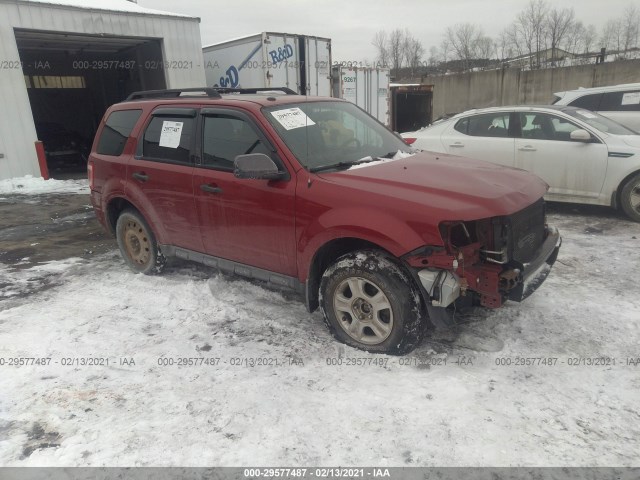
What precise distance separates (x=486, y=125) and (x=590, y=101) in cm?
292

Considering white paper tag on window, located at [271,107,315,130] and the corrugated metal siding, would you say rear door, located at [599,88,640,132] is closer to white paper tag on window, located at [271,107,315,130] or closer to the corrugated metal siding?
white paper tag on window, located at [271,107,315,130]

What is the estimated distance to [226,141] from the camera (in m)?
3.88

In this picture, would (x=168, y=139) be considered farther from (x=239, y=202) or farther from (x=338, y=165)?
(x=338, y=165)

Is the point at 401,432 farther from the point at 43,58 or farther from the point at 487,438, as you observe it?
the point at 43,58

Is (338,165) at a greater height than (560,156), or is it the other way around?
(338,165)

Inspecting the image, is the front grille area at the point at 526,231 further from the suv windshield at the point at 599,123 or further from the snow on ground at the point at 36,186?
the snow on ground at the point at 36,186

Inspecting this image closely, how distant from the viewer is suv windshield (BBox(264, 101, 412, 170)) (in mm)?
3586

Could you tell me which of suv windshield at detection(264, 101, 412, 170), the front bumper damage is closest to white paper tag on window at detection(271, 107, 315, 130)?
suv windshield at detection(264, 101, 412, 170)

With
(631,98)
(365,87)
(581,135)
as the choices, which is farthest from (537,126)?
(365,87)

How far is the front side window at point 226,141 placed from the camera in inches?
146

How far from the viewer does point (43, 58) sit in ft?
60.8

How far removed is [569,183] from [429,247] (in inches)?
181

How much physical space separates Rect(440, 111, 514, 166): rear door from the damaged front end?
12.9 feet

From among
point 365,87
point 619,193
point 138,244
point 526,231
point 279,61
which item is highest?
point 279,61
